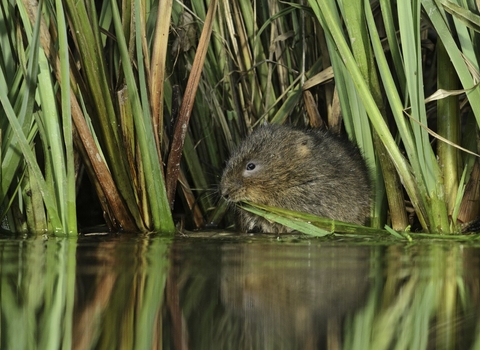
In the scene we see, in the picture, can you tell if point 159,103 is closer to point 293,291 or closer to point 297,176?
point 297,176

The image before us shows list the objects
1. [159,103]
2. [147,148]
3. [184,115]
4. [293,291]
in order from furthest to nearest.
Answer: [184,115] → [159,103] → [147,148] → [293,291]

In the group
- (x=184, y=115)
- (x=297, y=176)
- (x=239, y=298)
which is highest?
(x=184, y=115)

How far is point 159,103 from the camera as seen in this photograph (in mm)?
4383

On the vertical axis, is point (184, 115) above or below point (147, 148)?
above

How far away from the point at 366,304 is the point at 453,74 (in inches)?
86.9

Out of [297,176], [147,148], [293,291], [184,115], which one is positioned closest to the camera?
[293,291]

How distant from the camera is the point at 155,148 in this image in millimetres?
4234

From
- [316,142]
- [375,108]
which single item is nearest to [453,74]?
[375,108]

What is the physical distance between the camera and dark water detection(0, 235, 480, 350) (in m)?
1.96

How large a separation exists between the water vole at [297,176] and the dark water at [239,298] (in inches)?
43.3

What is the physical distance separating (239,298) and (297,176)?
246 centimetres

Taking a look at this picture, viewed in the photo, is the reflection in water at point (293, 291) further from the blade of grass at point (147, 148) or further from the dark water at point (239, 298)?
the blade of grass at point (147, 148)

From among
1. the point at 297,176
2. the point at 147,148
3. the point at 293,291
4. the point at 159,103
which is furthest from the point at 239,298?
the point at 297,176

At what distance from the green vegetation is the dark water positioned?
656mm
